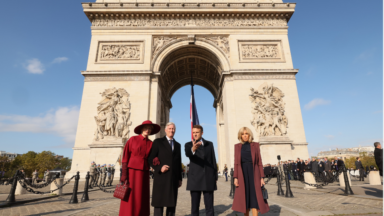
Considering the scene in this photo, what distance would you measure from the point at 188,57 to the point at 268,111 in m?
8.85

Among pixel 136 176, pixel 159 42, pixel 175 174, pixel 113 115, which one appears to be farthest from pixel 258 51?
pixel 136 176

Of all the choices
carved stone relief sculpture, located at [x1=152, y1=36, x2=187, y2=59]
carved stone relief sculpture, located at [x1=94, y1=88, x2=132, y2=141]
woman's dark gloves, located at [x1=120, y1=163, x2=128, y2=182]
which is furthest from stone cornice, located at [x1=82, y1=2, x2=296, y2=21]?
woman's dark gloves, located at [x1=120, y1=163, x2=128, y2=182]

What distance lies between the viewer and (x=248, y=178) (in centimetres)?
340

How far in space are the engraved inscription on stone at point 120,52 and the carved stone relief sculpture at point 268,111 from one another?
9.69m

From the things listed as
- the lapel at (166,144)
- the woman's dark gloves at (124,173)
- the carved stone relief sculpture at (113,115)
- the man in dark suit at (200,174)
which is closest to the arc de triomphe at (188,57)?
the carved stone relief sculpture at (113,115)

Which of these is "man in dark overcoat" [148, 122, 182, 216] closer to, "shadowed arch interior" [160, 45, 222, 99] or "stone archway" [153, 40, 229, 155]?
"stone archway" [153, 40, 229, 155]

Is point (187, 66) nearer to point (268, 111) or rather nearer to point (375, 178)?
point (268, 111)

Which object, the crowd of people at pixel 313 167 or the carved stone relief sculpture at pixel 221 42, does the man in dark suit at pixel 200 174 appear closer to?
the crowd of people at pixel 313 167

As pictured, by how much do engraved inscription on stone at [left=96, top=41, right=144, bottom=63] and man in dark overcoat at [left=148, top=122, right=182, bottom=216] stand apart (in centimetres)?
1438

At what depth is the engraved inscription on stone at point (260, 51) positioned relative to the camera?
16.7m

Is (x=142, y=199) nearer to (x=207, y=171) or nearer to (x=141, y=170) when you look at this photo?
(x=141, y=170)

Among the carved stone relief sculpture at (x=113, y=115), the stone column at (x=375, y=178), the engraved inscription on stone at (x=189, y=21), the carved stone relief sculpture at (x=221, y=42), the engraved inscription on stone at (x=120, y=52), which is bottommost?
the stone column at (x=375, y=178)

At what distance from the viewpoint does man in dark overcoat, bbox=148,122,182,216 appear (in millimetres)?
2975

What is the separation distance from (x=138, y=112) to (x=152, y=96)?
1716 mm
